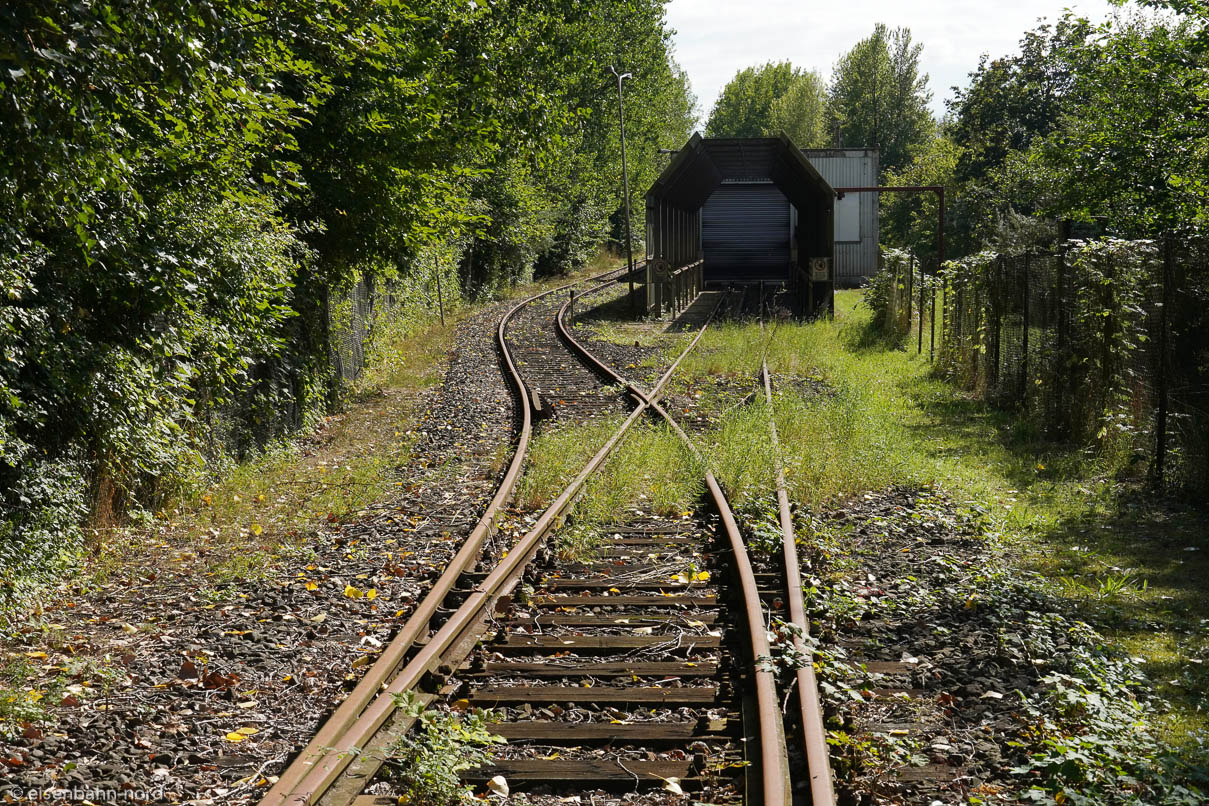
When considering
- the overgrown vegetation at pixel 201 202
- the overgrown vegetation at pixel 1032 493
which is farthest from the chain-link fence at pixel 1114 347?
the overgrown vegetation at pixel 201 202

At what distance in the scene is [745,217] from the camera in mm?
44531

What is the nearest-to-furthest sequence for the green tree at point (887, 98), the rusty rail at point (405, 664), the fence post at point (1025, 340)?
the rusty rail at point (405, 664), the fence post at point (1025, 340), the green tree at point (887, 98)

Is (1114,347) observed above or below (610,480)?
above

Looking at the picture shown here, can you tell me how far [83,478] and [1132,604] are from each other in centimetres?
744

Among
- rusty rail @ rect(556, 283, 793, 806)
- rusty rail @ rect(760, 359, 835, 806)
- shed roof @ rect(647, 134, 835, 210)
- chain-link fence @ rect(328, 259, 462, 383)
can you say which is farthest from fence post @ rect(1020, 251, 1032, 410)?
shed roof @ rect(647, 134, 835, 210)

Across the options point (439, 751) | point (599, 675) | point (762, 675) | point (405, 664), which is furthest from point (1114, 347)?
point (439, 751)

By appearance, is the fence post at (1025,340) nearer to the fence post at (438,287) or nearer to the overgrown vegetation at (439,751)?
the overgrown vegetation at (439,751)

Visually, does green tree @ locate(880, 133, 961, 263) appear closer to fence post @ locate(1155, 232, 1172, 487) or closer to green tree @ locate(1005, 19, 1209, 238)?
green tree @ locate(1005, 19, 1209, 238)

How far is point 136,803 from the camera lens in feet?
13.3

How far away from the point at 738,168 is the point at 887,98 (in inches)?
2774

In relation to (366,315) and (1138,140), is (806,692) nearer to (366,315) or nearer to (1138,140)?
(1138,140)

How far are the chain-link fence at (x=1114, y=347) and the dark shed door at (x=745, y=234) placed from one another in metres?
30.7

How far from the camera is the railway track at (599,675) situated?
420 centimetres

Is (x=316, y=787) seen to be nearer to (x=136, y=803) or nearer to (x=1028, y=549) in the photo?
(x=136, y=803)
